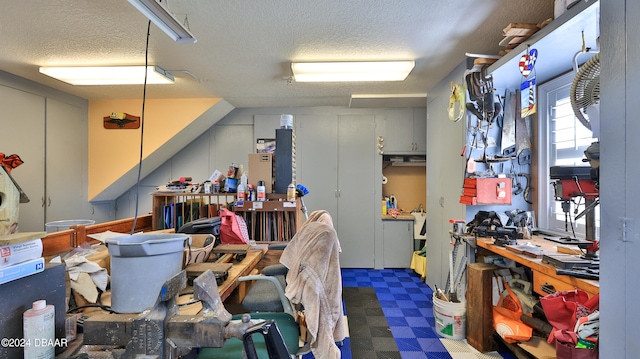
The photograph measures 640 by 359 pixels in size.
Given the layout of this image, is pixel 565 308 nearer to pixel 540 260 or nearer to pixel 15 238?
pixel 540 260

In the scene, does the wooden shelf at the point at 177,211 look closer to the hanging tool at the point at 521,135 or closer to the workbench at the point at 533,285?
the workbench at the point at 533,285

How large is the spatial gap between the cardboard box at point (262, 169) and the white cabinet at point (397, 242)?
Result: 2190 millimetres

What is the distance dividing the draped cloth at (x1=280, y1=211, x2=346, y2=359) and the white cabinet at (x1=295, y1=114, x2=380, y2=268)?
2888 mm

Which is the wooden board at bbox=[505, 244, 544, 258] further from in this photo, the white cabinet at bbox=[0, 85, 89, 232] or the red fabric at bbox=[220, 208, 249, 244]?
the white cabinet at bbox=[0, 85, 89, 232]

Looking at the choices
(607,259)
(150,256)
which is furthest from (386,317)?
(150,256)

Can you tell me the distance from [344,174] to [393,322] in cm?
226

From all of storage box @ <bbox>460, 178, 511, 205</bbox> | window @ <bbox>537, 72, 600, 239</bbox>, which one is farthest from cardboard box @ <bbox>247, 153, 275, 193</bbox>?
window @ <bbox>537, 72, 600, 239</bbox>

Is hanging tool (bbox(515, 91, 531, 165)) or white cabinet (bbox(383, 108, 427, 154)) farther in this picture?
white cabinet (bbox(383, 108, 427, 154))

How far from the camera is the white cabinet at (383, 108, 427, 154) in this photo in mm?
4285

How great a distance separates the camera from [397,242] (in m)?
4.28

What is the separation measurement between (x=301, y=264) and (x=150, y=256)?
66 cm

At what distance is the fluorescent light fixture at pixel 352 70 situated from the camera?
2752 mm

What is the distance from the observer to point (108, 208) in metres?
4.38

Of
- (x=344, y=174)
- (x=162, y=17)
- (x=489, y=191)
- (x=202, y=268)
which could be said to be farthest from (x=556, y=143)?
(x=162, y=17)
